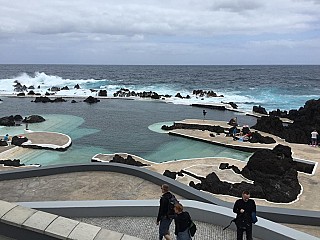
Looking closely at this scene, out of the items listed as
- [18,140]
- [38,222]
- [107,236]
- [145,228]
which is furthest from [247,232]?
[18,140]

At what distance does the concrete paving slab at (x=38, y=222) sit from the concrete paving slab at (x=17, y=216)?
6cm

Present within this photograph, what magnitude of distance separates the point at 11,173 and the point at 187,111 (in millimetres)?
29909

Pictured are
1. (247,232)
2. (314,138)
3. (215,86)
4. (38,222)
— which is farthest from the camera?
(215,86)

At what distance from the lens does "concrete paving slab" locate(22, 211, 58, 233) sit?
4016 mm

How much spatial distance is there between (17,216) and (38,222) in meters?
0.30

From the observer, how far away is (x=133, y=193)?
32.5ft

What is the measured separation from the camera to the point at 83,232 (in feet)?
12.8

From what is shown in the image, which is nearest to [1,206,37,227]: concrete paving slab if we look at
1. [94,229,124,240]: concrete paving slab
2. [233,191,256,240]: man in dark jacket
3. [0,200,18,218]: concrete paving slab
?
[0,200,18,218]: concrete paving slab

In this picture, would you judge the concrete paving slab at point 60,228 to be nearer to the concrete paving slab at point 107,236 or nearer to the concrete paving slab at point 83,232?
the concrete paving slab at point 83,232

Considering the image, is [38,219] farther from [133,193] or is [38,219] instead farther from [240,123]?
[240,123]

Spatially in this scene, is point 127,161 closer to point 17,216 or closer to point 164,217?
point 164,217

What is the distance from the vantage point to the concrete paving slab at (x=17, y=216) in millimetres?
4113

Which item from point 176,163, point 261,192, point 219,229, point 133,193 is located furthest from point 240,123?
point 219,229

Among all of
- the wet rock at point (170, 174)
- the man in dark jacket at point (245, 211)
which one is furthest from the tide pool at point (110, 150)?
the man in dark jacket at point (245, 211)
